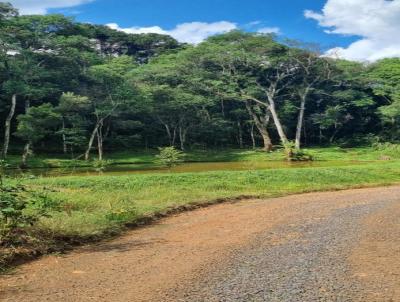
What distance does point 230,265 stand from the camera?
23.4 feet

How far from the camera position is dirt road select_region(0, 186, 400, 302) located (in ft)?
19.3

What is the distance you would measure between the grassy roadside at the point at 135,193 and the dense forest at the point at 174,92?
1878 cm

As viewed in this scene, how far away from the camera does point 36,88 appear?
42188 mm

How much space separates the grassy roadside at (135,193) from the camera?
8.55 metres

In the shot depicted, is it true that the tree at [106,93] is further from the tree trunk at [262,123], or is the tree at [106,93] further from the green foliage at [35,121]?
the tree trunk at [262,123]

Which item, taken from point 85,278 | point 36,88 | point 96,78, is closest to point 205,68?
point 96,78

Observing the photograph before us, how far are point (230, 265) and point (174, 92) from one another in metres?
40.5

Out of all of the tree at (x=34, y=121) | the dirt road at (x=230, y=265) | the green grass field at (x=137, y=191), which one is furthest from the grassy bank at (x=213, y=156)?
the dirt road at (x=230, y=265)

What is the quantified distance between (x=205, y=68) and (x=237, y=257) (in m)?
49.1

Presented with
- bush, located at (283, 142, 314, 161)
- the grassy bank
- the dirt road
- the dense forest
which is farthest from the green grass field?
the dense forest

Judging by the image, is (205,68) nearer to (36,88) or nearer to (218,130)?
(218,130)

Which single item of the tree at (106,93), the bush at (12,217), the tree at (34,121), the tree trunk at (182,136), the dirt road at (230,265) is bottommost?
the dirt road at (230,265)

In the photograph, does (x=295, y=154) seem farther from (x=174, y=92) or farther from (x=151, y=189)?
(x=151, y=189)

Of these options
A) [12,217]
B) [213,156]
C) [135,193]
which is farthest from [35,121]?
[12,217]
